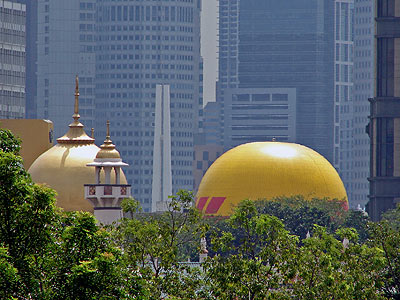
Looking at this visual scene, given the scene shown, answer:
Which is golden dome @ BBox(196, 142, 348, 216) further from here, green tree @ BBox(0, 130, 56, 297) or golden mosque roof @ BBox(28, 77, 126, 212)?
green tree @ BBox(0, 130, 56, 297)

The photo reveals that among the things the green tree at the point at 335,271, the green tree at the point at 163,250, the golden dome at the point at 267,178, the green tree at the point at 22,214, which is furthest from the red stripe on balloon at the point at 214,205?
the green tree at the point at 22,214

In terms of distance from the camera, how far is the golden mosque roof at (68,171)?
97.0 m

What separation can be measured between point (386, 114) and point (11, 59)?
2659 inches

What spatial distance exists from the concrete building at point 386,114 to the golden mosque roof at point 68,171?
39170 mm

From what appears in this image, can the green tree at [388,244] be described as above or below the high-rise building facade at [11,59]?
below

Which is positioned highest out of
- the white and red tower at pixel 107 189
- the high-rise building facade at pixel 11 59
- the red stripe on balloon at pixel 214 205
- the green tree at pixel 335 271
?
the high-rise building facade at pixel 11 59

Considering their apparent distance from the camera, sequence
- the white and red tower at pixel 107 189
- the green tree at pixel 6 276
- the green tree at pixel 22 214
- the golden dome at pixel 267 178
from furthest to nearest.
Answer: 1. the golden dome at pixel 267 178
2. the white and red tower at pixel 107 189
3. the green tree at pixel 22 214
4. the green tree at pixel 6 276

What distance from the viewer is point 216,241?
51.0 m

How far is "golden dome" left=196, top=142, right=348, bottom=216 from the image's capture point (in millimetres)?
151750

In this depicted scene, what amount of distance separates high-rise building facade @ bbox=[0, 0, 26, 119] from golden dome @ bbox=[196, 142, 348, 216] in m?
38.6

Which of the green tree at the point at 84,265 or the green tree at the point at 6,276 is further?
the green tree at the point at 84,265

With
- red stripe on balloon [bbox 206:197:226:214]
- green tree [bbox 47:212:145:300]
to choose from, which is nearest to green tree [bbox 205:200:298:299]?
green tree [bbox 47:212:145:300]

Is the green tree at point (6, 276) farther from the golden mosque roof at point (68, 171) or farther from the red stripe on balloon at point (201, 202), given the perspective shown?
the red stripe on balloon at point (201, 202)

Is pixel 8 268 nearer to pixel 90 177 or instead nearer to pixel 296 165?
pixel 90 177
